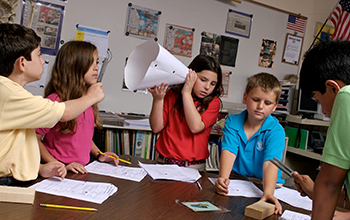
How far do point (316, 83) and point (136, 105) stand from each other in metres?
2.21

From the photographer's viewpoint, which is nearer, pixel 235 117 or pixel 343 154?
pixel 343 154

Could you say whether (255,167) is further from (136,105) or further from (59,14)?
(59,14)

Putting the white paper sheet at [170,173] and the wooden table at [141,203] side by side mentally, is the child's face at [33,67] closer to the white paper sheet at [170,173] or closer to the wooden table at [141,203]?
the wooden table at [141,203]

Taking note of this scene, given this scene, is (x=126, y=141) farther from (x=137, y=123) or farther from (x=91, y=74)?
(x=91, y=74)

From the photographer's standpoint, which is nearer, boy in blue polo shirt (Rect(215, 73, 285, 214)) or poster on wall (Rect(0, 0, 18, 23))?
boy in blue polo shirt (Rect(215, 73, 285, 214))

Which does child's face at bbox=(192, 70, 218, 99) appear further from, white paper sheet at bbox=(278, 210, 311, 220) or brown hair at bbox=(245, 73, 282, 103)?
white paper sheet at bbox=(278, 210, 311, 220)

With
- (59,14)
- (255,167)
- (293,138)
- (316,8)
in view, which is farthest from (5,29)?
(316,8)

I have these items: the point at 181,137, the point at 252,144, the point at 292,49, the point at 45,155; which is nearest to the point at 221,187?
the point at 252,144

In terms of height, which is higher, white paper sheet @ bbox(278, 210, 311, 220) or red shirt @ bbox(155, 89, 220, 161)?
red shirt @ bbox(155, 89, 220, 161)

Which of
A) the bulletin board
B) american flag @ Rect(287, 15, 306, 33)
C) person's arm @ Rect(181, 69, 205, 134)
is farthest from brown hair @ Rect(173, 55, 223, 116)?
american flag @ Rect(287, 15, 306, 33)

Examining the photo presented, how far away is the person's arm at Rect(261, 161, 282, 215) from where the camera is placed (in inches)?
42.8

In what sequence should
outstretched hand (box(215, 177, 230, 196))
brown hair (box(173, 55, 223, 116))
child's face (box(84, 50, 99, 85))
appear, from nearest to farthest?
outstretched hand (box(215, 177, 230, 196)), child's face (box(84, 50, 99, 85)), brown hair (box(173, 55, 223, 116))

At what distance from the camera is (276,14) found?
11.6 feet

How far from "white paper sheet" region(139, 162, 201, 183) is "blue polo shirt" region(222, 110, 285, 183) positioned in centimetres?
21
